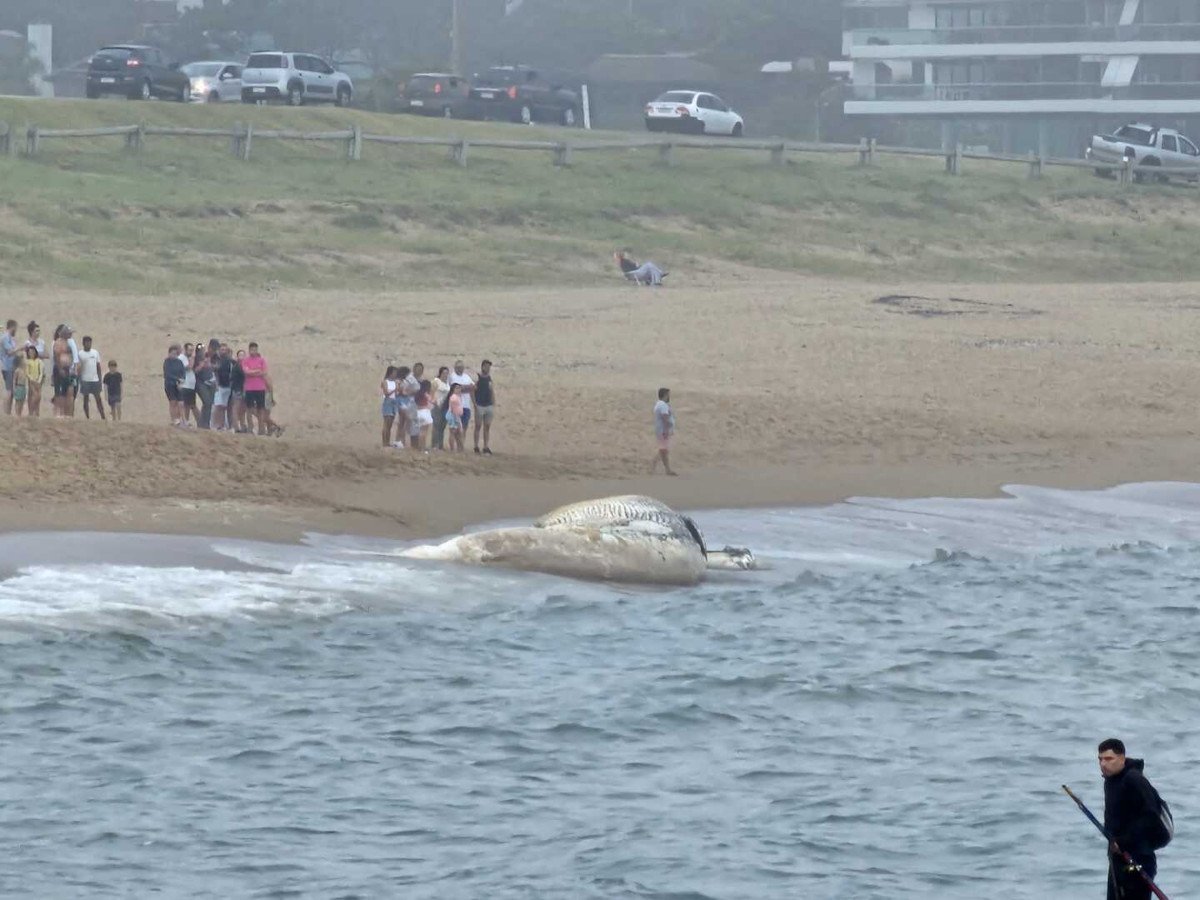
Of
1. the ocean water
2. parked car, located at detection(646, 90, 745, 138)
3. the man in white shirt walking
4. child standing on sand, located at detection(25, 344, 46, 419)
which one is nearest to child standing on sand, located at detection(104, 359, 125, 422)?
the man in white shirt walking

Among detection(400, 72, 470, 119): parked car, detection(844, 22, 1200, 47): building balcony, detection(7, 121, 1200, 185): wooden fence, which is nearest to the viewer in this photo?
detection(7, 121, 1200, 185): wooden fence

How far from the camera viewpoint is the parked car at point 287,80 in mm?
50031

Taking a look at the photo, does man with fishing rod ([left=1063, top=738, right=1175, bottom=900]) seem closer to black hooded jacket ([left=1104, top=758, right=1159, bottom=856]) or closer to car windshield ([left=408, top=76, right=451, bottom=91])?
black hooded jacket ([left=1104, top=758, right=1159, bottom=856])

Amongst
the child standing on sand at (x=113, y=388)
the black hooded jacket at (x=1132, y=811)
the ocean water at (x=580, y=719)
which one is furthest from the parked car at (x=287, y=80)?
the black hooded jacket at (x=1132, y=811)

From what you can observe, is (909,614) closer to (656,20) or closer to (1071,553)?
(1071,553)

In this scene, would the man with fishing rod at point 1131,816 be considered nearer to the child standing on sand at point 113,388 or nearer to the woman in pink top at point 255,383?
the woman in pink top at point 255,383

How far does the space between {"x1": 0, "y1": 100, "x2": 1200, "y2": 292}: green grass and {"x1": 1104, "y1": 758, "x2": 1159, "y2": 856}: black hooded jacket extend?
23169 mm

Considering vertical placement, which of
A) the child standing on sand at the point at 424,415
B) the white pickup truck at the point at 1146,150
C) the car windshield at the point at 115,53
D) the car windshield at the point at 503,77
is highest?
the car windshield at the point at 503,77

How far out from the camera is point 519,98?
56031mm

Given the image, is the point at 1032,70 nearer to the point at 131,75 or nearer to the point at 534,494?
the point at 131,75

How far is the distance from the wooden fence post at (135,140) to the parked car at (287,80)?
31.1 feet

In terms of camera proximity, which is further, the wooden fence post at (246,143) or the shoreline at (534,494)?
the wooden fence post at (246,143)

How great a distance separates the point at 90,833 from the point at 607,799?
3081 mm

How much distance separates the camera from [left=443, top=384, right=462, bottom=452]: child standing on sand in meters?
22.8
